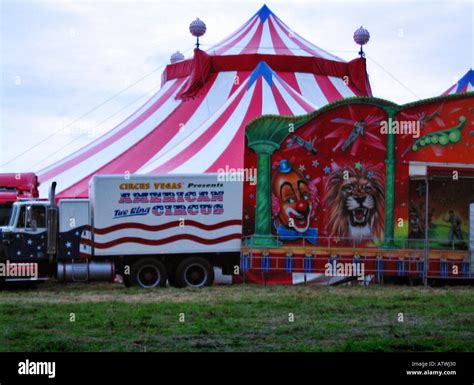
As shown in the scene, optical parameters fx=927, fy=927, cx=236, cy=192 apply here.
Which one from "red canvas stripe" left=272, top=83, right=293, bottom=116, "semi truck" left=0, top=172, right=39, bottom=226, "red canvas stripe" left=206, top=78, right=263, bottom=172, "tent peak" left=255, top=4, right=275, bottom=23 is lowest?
"semi truck" left=0, top=172, right=39, bottom=226

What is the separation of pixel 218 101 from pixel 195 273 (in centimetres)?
685

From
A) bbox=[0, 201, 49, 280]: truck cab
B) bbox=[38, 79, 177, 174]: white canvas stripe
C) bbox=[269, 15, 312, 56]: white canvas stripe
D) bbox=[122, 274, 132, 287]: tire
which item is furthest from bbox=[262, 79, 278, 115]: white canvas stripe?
bbox=[0, 201, 49, 280]: truck cab

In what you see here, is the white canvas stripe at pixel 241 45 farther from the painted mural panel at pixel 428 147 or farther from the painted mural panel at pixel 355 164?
the painted mural panel at pixel 428 147

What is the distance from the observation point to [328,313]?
40.1 feet

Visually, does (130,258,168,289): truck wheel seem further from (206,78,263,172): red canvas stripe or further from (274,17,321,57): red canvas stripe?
(274,17,321,57): red canvas stripe

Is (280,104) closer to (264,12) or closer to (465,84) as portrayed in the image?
(264,12)

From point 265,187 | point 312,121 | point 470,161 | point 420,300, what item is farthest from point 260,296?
point 470,161

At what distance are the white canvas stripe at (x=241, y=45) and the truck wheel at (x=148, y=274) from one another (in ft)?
27.7

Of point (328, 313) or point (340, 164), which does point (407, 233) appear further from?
point (328, 313)

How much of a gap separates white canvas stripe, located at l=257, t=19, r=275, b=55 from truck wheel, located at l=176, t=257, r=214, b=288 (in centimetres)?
816

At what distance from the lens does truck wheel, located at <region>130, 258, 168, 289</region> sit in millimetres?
17250

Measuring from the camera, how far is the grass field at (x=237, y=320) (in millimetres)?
9242
